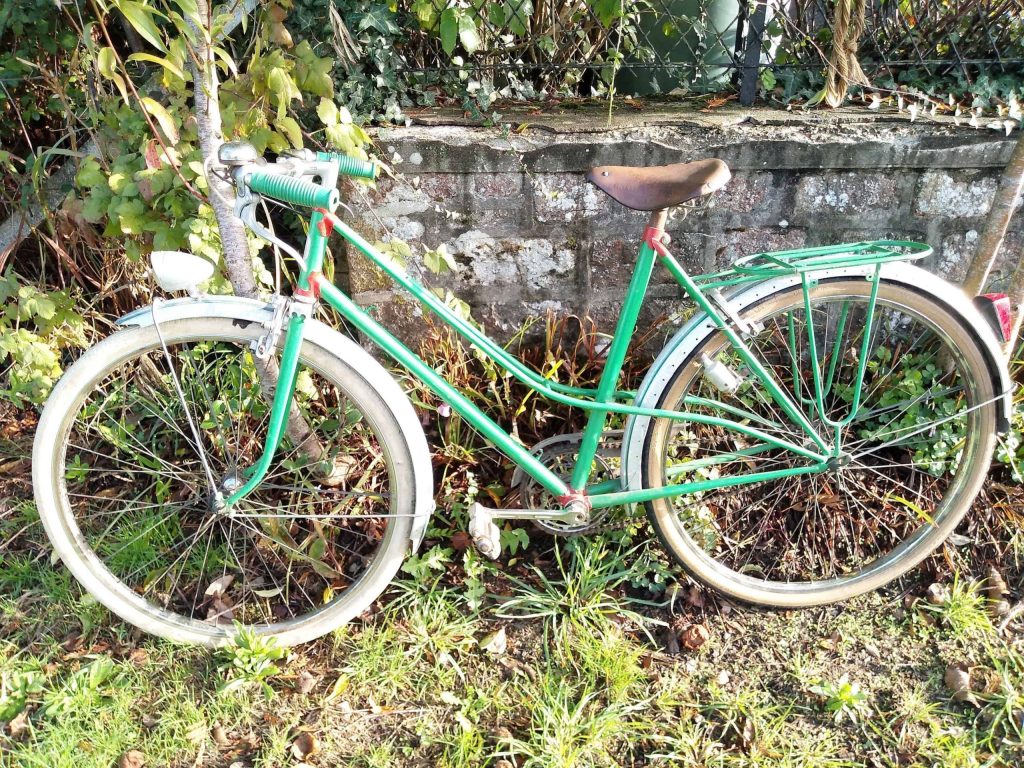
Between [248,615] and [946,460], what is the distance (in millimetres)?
2289

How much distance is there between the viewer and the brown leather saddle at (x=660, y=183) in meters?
1.83

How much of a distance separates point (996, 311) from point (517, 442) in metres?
1.36

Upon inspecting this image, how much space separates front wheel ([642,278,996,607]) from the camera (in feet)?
7.39

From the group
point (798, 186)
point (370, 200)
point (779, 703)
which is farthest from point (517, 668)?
point (798, 186)

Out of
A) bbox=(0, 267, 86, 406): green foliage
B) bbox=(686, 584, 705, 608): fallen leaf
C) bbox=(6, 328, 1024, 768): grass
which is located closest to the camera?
bbox=(6, 328, 1024, 768): grass

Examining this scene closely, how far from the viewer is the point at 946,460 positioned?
2.49 m

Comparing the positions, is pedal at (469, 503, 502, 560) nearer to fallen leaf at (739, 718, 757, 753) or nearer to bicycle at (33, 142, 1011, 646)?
bicycle at (33, 142, 1011, 646)

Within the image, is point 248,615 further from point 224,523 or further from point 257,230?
point 257,230

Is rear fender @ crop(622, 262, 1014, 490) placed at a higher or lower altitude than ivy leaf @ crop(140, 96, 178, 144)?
lower

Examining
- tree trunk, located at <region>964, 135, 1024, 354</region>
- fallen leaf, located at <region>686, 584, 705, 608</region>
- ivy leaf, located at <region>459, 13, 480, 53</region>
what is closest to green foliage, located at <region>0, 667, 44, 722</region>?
fallen leaf, located at <region>686, 584, 705, 608</region>

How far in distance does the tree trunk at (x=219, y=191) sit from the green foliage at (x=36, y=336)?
0.72 m

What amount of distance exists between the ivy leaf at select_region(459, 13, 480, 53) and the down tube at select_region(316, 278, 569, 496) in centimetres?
101

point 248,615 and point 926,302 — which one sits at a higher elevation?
point 926,302

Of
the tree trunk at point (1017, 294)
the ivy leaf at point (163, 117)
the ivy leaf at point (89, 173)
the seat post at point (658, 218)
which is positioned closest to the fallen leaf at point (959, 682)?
the tree trunk at point (1017, 294)
